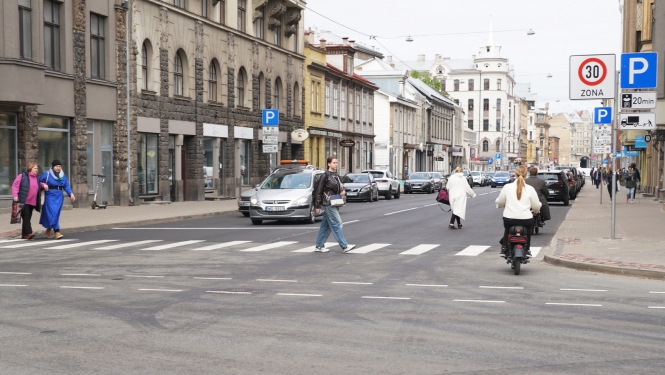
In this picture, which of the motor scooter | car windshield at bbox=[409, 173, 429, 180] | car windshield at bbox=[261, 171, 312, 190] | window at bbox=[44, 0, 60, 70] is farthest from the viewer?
car windshield at bbox=[409, 173, 429, 180]

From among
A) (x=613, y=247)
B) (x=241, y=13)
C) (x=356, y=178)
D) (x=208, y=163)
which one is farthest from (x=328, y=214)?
(x=241, y=13)

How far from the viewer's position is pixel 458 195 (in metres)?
24.2

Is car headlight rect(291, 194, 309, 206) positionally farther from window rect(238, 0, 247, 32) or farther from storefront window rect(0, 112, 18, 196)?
window rect(238, 0, 247, 32)

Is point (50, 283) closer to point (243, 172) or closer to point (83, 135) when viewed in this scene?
point (83, 135)

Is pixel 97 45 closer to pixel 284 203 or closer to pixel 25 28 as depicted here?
pixel 25 28

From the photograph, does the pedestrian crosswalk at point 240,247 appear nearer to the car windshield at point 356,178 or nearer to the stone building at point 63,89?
the stone building at point 63,89

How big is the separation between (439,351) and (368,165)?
210ft

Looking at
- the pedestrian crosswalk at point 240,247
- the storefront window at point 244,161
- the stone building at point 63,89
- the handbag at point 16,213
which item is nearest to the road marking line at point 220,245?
the pedestrian crosswalk at point 240,247

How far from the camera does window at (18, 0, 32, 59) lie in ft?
88.4

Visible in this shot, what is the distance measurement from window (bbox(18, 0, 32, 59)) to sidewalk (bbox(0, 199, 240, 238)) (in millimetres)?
4937

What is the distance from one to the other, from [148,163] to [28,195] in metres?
16.3

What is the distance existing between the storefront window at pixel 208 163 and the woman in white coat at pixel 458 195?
1890 centimetres

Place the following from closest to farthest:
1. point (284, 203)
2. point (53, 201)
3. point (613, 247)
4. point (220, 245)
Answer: point (613, 247)
point (220, 245)
point (53, 201)
point (284, 203)

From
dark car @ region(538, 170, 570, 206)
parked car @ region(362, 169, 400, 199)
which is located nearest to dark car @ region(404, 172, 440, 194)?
parked car @ region(362, 169, 400, 199)
